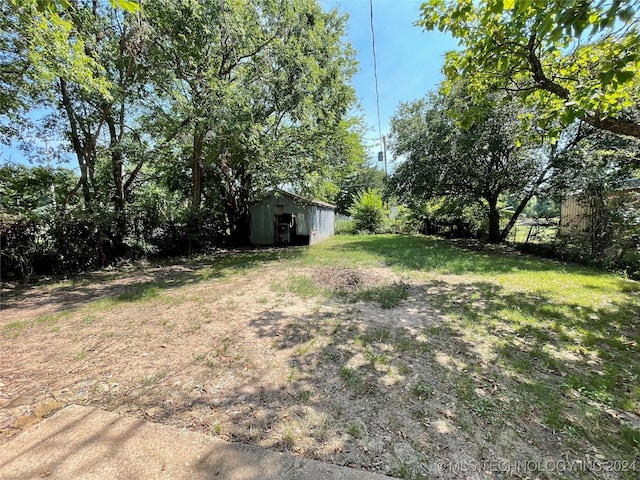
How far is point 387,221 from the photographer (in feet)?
58.9

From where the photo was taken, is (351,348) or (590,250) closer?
(351,348)

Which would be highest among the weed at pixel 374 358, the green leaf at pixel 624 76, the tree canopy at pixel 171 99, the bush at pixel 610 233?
the tree canopy at pixel 171 99

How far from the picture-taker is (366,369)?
2.63m

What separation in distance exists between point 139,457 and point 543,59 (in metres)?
6.43

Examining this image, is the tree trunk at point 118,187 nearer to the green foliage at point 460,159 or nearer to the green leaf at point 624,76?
the green leaf at point 624,76

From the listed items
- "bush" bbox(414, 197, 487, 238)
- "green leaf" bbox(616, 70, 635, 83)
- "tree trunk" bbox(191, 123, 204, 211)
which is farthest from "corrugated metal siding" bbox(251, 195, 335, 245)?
"green leaf" bbox(616, 70, 635, 83)

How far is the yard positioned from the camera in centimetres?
179

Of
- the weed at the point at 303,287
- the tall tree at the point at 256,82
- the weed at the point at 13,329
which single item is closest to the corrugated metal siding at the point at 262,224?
the tall tree at the point at 256,82

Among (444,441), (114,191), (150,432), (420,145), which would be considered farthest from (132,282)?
(420,145)

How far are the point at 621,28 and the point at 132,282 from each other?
27.7ft

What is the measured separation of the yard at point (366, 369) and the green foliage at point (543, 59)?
100 inches

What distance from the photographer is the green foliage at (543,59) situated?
2611 mm

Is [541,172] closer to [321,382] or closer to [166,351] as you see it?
[321,382]

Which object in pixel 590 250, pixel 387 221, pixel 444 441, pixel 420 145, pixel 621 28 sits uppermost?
pixel 420 145
